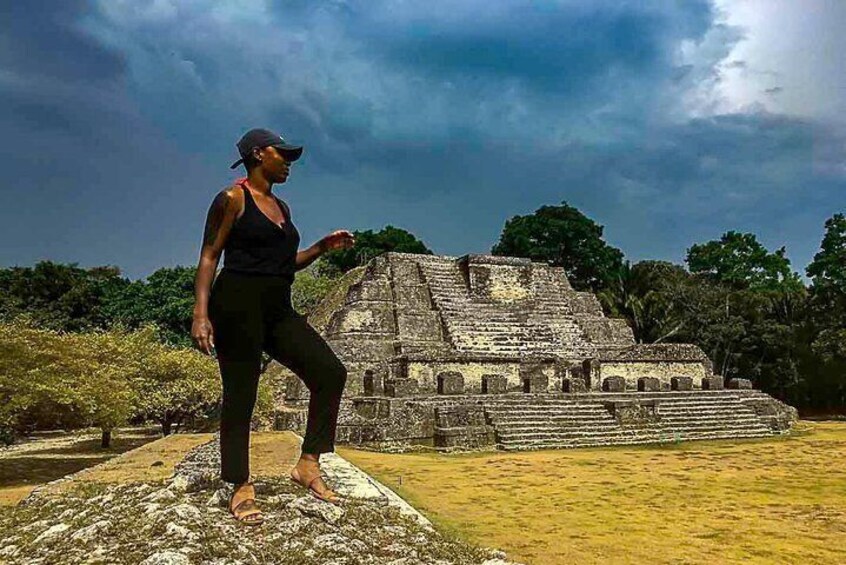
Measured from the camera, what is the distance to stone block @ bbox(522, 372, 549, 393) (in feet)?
52.0

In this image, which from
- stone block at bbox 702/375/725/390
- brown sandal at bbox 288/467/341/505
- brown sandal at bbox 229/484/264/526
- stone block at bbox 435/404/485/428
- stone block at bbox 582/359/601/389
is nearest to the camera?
brown sandal at bbox 229/484/264/526

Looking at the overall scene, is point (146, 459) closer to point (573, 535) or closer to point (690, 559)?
point (573, 535)

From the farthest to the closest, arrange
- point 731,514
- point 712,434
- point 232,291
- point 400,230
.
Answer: point 400,230
point 712,434
point 731,514
point 232,291

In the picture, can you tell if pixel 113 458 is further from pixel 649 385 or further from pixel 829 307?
pixel 829 307

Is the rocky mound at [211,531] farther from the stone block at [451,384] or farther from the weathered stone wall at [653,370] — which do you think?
the weathered stone wall at [653,370]

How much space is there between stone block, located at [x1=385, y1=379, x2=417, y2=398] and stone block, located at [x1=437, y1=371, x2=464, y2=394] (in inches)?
28.2

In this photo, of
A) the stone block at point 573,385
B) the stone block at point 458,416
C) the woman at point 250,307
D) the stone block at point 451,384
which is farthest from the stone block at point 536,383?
the woman at point 250,307

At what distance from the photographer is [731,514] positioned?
6914 mm

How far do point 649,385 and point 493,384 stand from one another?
15.2 ft

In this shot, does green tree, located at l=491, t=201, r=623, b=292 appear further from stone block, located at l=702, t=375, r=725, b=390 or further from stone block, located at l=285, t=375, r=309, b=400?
stone block, located at l=285, t=375, r=309, b=400

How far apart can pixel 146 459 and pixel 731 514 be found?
593cm

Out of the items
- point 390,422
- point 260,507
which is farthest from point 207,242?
point 390,422

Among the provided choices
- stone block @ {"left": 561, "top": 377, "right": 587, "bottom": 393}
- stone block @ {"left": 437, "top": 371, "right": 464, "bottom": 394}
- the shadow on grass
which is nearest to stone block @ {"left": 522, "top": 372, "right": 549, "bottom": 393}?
stone block @ {"left": 561, "top": 377, "right": 587, "bottom": 393}

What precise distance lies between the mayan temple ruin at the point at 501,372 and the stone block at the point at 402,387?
0.08 feet
